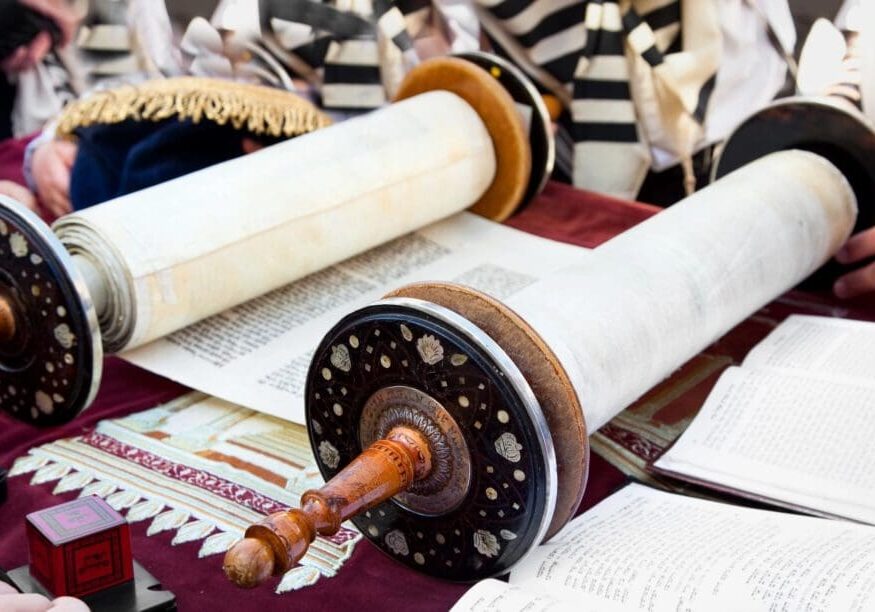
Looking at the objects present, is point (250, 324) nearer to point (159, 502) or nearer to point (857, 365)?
point (159, 502)

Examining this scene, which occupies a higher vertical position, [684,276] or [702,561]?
[684,276]

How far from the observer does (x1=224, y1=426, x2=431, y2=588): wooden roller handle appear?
898mm

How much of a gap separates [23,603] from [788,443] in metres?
0.86

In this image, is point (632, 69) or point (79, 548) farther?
point (632, 69)

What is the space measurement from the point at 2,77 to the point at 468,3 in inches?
42.3

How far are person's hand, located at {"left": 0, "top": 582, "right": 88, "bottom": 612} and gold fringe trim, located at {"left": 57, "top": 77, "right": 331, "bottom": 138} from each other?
1098 millimetres

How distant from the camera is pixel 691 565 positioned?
1078mm

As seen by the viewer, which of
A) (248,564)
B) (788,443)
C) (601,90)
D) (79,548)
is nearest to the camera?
(248,564)

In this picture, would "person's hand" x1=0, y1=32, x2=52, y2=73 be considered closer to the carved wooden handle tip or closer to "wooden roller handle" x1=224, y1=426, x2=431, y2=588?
"wooden roller handle" x1=224, y1=426, x2=431, y2=588

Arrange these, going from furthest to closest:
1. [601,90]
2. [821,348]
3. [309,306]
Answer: [601,90] → [309,306] → [821,348]

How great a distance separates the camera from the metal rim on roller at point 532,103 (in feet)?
6.53

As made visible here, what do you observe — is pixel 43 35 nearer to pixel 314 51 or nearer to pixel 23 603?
pixel 314 51

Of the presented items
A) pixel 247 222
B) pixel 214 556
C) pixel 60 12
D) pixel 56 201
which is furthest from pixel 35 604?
pixel 60 12

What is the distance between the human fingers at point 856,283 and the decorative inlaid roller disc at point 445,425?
0.96 metres
